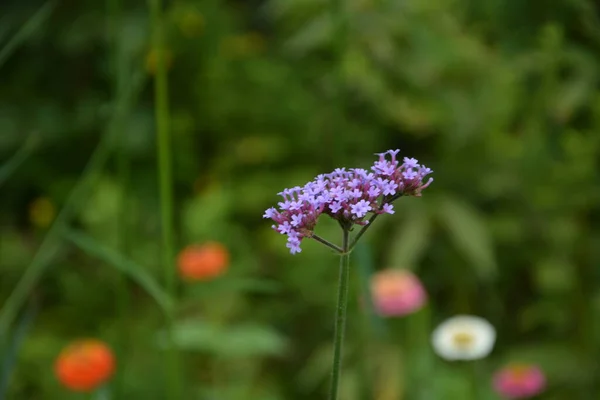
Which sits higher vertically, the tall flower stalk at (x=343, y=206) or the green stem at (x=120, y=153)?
the green stem at (x=120, y=153)

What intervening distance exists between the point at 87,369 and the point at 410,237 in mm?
709

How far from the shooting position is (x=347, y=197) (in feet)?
1.47

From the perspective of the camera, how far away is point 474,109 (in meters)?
1.81

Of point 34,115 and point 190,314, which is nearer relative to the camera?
point 190,314

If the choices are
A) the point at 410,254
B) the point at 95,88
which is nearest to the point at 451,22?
the point at 410,254

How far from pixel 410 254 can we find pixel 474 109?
394mm

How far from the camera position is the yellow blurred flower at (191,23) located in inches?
98.6

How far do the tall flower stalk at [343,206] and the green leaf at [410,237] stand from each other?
114cm

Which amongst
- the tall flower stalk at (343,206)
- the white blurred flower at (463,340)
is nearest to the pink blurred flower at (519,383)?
the white blurred flower at (463,340)

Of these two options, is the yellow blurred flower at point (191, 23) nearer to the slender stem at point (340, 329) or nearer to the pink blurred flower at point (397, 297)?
the pink blurred flower at point (397, 297)

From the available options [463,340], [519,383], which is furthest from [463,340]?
[519,383]

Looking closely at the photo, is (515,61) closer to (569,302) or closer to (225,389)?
(569,302)

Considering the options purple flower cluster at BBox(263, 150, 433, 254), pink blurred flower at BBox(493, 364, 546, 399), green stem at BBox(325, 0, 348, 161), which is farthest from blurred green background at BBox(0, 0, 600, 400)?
purple flower cluster at BBox(263, 150, 433, 254)

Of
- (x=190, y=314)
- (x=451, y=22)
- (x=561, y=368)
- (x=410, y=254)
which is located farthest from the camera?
(x=451, y=22)
